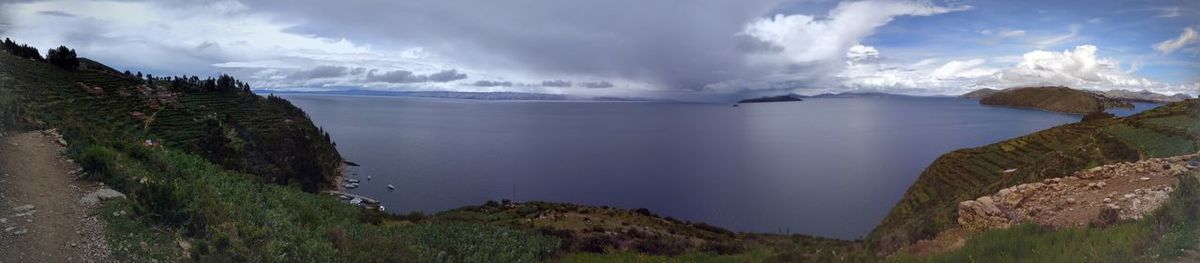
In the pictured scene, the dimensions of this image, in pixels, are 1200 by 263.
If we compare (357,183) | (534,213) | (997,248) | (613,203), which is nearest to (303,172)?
(357,183)

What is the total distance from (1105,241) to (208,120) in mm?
78461

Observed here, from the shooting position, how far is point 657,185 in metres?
70.6

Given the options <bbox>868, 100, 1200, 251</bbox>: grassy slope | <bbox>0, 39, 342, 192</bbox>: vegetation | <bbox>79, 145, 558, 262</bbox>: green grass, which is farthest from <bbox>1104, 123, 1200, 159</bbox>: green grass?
<bbox>0, 39, 342, 192</bbox>: vegetation

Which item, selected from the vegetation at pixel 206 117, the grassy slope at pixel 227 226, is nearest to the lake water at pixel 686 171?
the vegetation at pixel 206 117

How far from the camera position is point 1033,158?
1615 inches

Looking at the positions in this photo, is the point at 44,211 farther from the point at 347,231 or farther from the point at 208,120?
the point at 208,120

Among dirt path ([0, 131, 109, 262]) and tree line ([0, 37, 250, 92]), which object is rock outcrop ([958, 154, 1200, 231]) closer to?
dirt path ([0, 131, 109, 262])

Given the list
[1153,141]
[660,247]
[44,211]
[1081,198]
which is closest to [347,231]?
[44,211]

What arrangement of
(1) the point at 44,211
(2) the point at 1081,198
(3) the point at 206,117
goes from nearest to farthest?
1. (1) the point at 44,211
2. (2) the point at 1081,198
3. (3) the point at 206,117

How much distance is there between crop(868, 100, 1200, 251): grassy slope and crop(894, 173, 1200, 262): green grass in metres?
2.62

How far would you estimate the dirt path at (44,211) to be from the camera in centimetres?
630

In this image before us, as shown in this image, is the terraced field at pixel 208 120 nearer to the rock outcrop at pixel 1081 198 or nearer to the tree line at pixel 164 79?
the tree line at pixel 164 79

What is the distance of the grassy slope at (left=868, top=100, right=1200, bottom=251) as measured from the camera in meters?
17.3

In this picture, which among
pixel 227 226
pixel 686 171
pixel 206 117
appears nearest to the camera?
pixel 227 226
